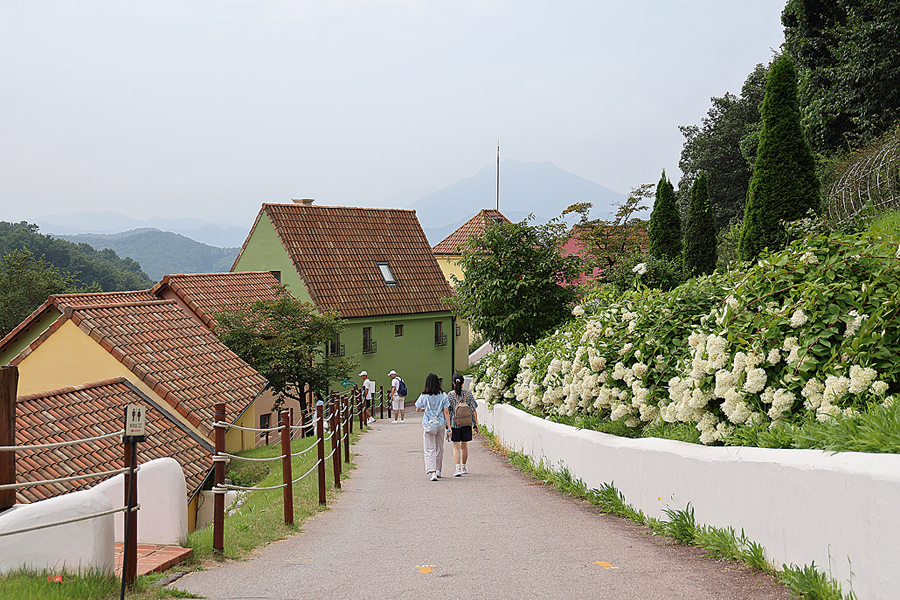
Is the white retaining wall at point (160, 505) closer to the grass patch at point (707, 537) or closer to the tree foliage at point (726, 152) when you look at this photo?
the grass patch at point (707, 537)

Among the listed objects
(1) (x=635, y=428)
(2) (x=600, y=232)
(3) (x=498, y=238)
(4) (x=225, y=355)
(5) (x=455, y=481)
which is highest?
(2) (x=600, y=232)

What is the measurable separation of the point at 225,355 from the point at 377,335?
17052 millimetres

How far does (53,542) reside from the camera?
488 centimetres

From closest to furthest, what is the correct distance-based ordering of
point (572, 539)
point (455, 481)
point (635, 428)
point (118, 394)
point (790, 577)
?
point (790, 577), point (572, 539), point (635, 428), point (455, 481), point (118, 394)

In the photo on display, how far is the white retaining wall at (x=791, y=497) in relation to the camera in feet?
13.1

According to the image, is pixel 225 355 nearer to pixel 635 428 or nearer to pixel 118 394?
pixel 118 394

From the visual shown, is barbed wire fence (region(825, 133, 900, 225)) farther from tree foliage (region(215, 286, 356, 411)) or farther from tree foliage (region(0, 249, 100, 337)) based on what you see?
tree foliage (region(0, 249, 100, 337))

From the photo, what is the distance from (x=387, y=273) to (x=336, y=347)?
6681mm

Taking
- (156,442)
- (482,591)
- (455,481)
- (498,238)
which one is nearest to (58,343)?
(156,442)

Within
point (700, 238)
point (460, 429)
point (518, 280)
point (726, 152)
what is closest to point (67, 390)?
point (460, 429)

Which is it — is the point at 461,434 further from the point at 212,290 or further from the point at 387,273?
the point at 387,273

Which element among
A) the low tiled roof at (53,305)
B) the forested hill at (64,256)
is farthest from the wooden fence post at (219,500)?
the forested hill at (64,256)

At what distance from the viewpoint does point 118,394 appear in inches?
699

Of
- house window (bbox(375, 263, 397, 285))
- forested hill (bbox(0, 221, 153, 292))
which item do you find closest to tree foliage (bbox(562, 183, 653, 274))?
house window (bbox(375, 263, 397, 285))
